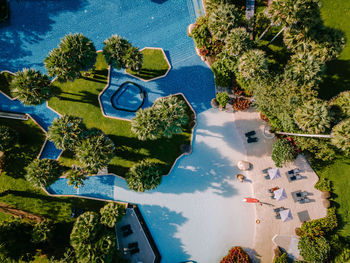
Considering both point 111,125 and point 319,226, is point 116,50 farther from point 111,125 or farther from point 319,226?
point 319,226

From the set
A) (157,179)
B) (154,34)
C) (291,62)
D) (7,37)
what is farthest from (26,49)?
(291,62)

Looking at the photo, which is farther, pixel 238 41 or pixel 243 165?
pixel 243 165

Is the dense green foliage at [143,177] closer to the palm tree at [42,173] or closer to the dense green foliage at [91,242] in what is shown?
the dense green foliage at [91,242]

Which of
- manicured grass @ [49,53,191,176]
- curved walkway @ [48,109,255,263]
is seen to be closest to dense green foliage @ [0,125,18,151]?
manicured grass @ [49,53,191,176]

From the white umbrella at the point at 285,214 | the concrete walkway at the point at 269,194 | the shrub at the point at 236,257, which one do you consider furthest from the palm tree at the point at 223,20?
the shrub at the point at 236,257

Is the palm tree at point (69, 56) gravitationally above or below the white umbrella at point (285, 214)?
above

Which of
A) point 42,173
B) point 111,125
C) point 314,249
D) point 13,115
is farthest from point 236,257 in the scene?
point 13,115

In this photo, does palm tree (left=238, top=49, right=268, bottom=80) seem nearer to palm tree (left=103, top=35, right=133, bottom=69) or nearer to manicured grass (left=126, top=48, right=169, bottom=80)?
manicured grass (left=126, top=48, right=169, bottom=80)
